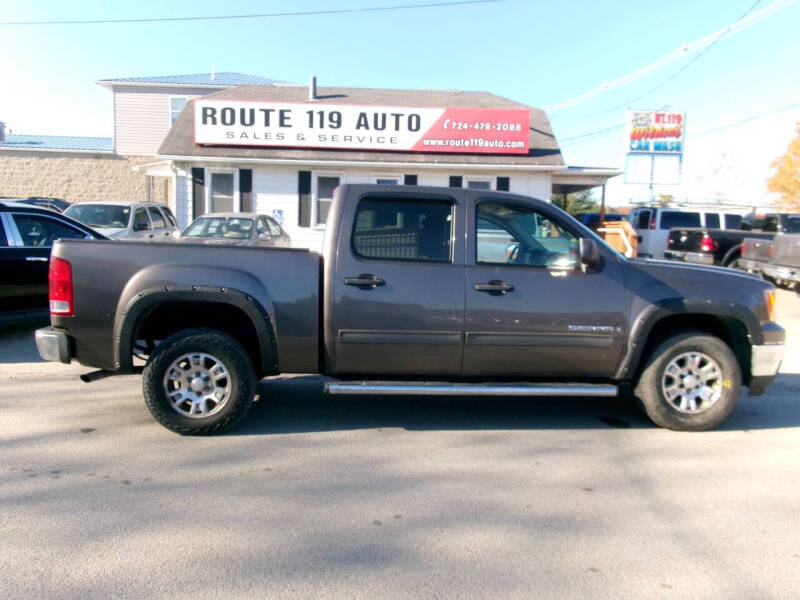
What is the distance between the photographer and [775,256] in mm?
12922

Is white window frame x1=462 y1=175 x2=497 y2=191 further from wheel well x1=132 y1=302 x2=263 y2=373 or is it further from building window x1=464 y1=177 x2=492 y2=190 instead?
wheel well x1=132 y1=302 x2=263 y2=373

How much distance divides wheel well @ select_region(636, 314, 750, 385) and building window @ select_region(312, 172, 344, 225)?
1224 cm

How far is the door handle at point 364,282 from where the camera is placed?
4.80 metres

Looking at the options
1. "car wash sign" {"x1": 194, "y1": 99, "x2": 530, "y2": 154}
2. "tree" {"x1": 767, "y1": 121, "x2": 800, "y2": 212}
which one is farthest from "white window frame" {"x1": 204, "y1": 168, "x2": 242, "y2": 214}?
"tree" {"x1": 767, "y1": 121, "x2": 800, "y2": 212}

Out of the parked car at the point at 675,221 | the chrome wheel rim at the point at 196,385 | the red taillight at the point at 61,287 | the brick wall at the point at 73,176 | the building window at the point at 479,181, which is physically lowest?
the chrome wheel rim at the point at 196,385

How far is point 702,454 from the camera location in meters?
4.77

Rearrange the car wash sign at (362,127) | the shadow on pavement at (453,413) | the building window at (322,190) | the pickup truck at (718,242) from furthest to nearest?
1. the building window at (322,190)
2. the car wash sign at (362,127)
3. the pickup truck at (718,242)
4. the shadow on pavement at (453,413)

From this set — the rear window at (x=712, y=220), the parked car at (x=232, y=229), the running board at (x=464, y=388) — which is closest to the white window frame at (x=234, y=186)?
the parked car at (x=232, y=229)

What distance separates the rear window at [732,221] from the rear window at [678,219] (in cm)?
91

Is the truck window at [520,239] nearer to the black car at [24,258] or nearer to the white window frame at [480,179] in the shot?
A: the black car at [24,258]

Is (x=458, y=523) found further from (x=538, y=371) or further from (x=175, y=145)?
(x=175, y=145)

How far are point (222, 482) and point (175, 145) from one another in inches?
555

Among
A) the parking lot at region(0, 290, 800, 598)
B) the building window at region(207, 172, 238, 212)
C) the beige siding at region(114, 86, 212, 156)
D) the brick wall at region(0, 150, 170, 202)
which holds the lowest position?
the parking lot at region(0, 290, 800, 598)

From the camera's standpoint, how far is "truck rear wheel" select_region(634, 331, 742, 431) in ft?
16.7
